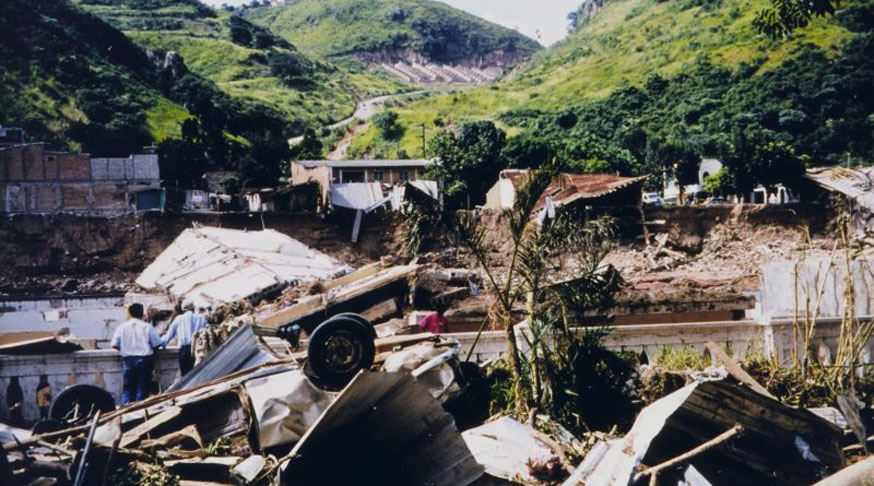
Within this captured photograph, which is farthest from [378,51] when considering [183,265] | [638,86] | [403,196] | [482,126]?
[183,265]

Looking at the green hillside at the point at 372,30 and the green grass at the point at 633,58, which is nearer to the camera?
the green grass at the point at 633,58

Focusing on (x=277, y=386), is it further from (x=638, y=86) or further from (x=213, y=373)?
(x=638, y=86)

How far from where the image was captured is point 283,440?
6.52 m

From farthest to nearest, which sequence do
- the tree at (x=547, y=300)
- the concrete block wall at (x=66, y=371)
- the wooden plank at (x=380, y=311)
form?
the wooden plank at (x=380, y=311)
the concrete block wall at (x=66, y=371)
the tree at (x=547, y=300)

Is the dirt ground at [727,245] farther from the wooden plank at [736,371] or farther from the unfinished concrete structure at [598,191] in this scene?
the wooden plank at [736,371]

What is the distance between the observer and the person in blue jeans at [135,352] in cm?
830

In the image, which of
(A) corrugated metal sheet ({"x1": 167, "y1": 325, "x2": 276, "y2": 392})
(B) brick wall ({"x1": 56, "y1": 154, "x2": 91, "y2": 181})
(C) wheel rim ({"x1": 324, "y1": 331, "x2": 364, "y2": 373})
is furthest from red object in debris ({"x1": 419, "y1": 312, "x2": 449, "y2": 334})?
(B) brick wall ({"x1": 56, "y1": 154, "x2": 91, "y2": 181})

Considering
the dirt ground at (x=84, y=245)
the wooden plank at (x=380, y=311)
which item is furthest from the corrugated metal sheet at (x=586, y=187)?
the wooden plank at (x=380, y=311)

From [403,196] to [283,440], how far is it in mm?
27270

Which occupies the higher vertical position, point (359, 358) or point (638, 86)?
point (638, 86)

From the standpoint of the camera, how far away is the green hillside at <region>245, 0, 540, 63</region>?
172 metres

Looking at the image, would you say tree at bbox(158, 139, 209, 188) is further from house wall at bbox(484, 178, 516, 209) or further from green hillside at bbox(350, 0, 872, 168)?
green hillside at bbox(350, 0, 872, 168)

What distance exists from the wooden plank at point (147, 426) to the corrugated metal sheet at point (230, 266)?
21.0 ft

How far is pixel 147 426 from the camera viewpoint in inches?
278
